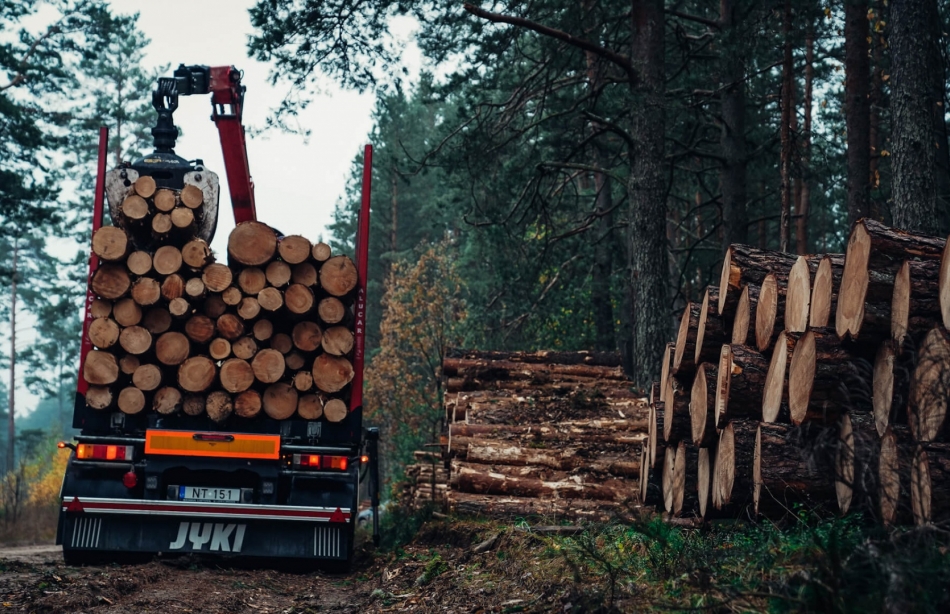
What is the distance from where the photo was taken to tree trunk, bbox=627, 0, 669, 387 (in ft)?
44.8

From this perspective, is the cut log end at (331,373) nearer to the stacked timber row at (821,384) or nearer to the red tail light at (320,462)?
the red tail light at (320,462)

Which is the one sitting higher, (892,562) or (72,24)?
(72,24)

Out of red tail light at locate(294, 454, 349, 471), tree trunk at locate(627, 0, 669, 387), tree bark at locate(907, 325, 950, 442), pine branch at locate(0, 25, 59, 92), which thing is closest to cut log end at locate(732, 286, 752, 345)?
tree bark at locate(907, 325, 950, 442)

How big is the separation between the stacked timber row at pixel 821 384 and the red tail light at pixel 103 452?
15.6ft

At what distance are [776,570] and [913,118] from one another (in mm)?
6221

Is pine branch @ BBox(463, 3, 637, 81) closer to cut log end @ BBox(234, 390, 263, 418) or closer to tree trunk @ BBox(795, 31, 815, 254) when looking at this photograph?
tree trunk @ BBox(795, 31, 815, 254)

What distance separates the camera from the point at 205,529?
29.2 ft

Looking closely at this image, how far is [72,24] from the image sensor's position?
2581cm

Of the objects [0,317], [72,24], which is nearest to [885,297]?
[72,24]

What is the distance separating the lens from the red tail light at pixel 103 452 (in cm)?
868

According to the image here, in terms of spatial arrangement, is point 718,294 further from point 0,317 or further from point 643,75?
point 0,317

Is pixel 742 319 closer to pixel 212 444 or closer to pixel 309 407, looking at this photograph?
pixel 309 407

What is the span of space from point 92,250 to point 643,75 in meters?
8.17

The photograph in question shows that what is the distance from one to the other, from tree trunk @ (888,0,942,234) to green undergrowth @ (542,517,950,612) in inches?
169
